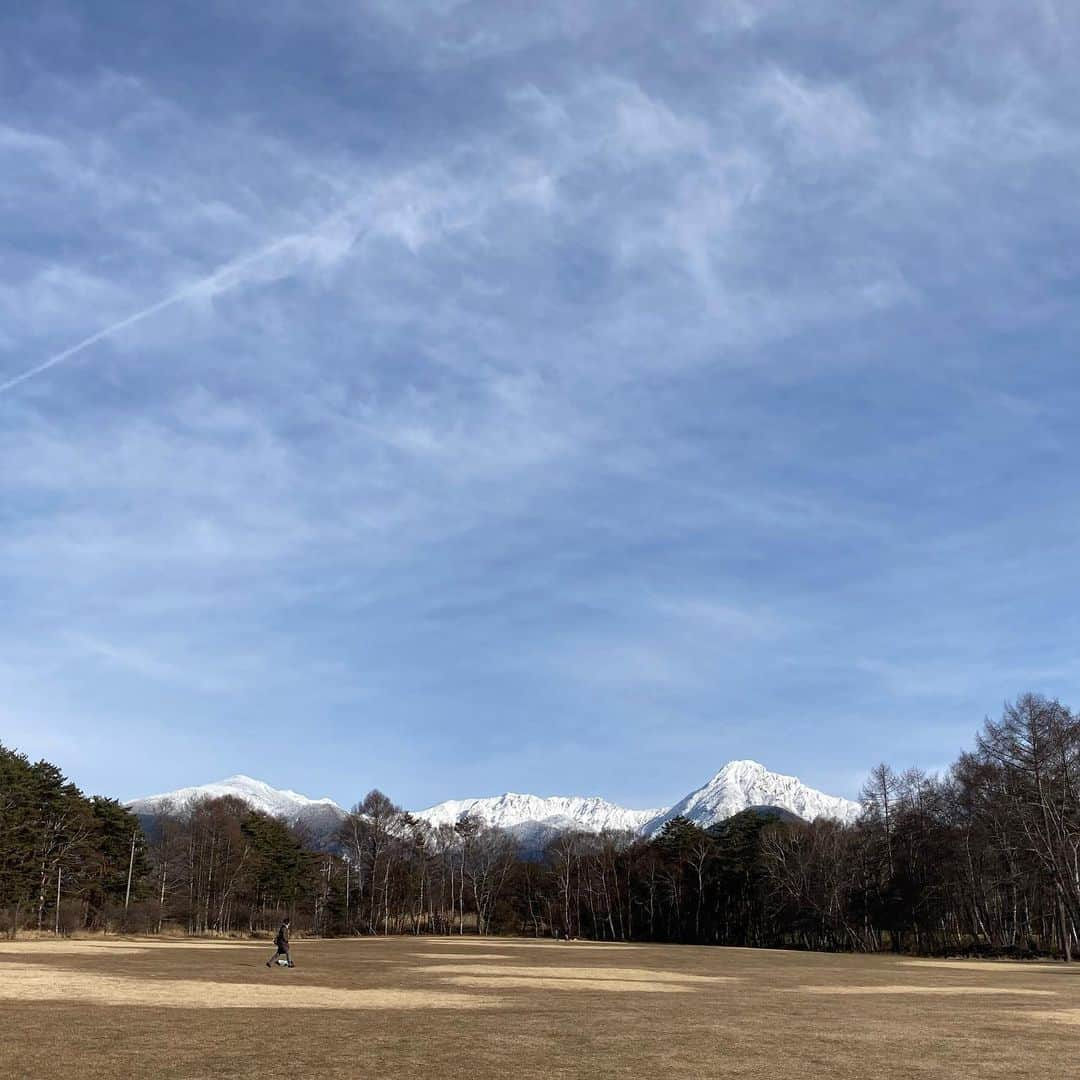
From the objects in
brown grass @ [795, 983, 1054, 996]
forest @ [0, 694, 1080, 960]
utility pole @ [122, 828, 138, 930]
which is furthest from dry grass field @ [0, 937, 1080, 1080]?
utility pole @ [122, 828, 138, 930]

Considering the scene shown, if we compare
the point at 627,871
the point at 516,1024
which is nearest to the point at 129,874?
the point at 627,871

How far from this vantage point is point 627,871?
12538 cm

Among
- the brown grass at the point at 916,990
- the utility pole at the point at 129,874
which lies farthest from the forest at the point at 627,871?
the brown grass at the point at 916,990

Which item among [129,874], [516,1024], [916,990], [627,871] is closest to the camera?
[516,1024]

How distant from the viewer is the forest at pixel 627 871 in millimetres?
74750

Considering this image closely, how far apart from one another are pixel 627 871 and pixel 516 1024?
4242 inches

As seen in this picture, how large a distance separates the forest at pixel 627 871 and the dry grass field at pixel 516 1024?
35.6m

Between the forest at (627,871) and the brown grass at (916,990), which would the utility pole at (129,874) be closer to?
the forest at (627,871)

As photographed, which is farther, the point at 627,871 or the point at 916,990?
the point at 627,871

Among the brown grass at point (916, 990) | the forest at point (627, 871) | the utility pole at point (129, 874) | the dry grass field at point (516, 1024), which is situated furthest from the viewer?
the utility pole at point (129, 874)

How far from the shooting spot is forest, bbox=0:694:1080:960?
245 ft

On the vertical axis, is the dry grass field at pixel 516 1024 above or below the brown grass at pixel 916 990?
above

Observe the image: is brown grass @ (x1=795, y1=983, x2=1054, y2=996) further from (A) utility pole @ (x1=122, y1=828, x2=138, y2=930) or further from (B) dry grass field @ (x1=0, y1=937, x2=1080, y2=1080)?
(A) utility pole @ (x1=122, y1=828, x2=138, y2=930)

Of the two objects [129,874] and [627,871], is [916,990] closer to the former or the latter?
[129,874]
